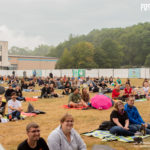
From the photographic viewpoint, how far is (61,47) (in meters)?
106

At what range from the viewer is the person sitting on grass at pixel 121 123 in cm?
A: 612

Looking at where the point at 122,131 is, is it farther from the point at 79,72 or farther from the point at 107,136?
the point at 79,72

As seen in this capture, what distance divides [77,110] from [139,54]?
65.4 m

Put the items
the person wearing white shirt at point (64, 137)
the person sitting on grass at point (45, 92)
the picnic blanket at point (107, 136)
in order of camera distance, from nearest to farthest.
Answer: the person wearing white shirt at point (64, 137)
the picnic blanket at point (107, 136)
the person sitting on grass at point (45, 92)

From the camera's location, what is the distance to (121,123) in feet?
20.5

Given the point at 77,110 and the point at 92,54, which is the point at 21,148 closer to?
the point at 77,110

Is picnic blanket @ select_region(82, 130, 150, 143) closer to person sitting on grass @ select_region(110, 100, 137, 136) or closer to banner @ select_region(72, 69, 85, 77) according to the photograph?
person sitting on grass @ select_region(110, 100, 137, 136)

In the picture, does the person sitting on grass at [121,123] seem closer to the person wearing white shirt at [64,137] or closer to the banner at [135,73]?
the person wearing white shirt at [64,137]

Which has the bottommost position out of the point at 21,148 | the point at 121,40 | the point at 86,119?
the point at 86,119

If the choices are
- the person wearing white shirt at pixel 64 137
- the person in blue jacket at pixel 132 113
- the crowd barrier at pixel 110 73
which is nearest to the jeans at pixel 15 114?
the person in blue jacket at pixel 132 113

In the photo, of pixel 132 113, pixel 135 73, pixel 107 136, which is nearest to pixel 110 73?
pixel 135 73

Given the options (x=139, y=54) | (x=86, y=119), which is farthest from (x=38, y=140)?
(x=139, y=54)

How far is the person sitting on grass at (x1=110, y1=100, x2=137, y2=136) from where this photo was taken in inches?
241

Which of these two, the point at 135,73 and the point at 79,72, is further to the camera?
the point at 79,72
